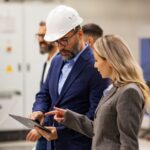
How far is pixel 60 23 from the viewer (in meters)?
2.09

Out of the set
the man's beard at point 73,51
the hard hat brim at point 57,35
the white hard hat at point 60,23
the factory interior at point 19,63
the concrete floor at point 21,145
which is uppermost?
the white hard hat at point 60,23

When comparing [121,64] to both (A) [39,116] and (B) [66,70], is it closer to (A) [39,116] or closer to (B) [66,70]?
(B) [66,70]

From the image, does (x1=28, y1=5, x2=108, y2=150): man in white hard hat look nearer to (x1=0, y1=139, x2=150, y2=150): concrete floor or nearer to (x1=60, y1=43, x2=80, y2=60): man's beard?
(x1=60, y1=43, x2=80, y2=60): man's beard

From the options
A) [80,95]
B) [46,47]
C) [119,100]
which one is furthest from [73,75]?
[46,47]

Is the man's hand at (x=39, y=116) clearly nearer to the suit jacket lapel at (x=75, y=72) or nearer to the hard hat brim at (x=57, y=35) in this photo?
the suit jacket lapel at (x=75, y=72)

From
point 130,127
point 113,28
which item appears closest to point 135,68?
point 130,127

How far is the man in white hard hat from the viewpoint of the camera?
2.03 metres

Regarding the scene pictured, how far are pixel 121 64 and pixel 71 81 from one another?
43 cm

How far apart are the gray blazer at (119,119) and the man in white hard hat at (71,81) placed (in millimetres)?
262

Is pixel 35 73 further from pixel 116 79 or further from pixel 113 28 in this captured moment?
pixel 116 79

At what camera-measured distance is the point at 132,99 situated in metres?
1.64

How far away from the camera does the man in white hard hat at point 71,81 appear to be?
6.64 ft

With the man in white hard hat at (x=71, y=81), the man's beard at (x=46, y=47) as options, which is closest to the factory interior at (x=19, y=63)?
the man's beard at (x=46, y=47)

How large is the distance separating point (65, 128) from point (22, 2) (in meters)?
3.41
